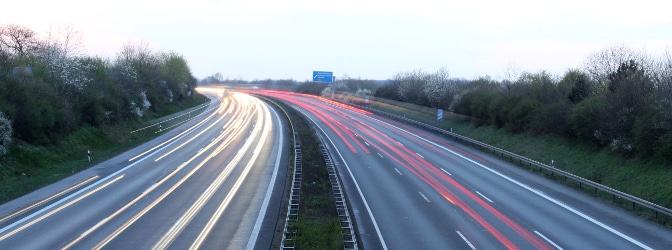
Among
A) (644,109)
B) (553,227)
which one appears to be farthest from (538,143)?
(553,227)

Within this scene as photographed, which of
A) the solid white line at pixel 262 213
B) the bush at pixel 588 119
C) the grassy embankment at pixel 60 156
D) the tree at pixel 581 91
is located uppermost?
the tree at pixel 581 91

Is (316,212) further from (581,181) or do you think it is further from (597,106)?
(597,106)

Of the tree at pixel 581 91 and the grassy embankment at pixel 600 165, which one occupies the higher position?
the tree at pixel 581 91

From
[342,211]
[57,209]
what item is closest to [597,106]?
[342,211]

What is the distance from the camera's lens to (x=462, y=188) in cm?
2767

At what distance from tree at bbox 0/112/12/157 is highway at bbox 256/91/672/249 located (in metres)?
16.9

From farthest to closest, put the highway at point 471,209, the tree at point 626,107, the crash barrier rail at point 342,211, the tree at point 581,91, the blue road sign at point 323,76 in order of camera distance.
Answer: the blue road sign at point 323,76, the tree at point 581,91, the tree at point 626,107, the highway at point 471,209, the crash barrier rail at point 342,211

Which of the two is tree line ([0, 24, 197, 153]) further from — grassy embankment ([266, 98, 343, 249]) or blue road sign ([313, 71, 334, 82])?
blue road sign ([313, 71, 334, 82])

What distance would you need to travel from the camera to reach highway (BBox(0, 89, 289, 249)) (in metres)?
17.6

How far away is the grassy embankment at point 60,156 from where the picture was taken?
28.4 meters

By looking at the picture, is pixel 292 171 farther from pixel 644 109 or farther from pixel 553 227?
pixel 644 109

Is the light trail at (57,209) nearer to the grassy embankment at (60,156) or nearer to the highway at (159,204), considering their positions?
the highway at (159,204)

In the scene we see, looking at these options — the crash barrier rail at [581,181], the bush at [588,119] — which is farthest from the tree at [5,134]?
the bush at [588,119]

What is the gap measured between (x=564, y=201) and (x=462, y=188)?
Answer: 4.44 meters
